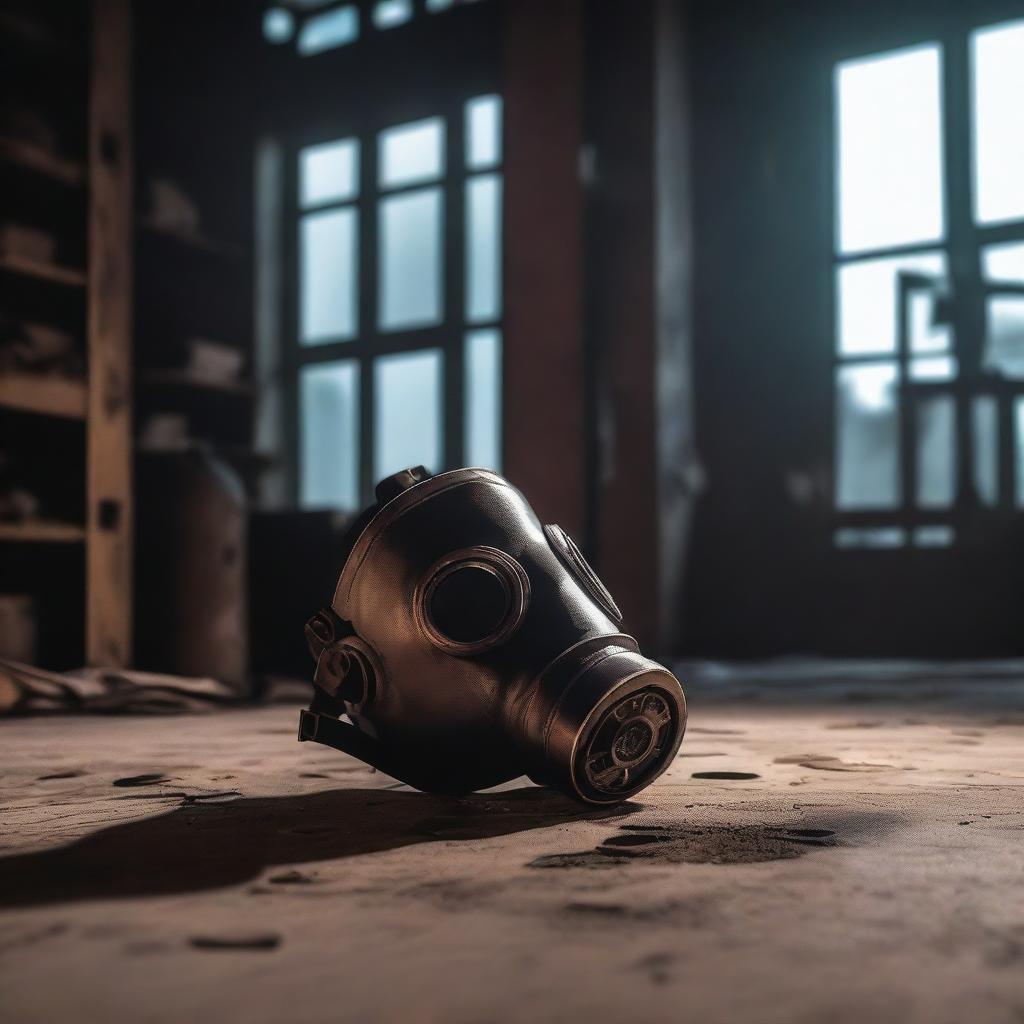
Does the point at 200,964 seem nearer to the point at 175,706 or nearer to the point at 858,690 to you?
the point at 175,706

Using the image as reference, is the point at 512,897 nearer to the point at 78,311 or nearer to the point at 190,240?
the point at 78,311

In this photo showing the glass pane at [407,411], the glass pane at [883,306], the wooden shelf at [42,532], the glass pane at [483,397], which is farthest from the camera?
the glass pane at [407,411]

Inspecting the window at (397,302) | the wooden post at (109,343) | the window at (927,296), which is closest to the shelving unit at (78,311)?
the wooden post at (109,343)

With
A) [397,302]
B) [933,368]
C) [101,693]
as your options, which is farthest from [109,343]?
[933,368]

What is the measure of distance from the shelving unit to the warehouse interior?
0.04 ft

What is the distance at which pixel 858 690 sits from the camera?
3.44 meters

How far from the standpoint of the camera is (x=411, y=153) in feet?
19.2

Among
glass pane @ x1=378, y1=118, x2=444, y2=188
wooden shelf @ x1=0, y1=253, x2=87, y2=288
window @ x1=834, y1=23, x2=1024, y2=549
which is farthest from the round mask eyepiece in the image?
glass pane @ x1=378, y1=118, x2=444, y2=188

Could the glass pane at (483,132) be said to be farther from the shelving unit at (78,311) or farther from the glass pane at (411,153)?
the shelving unit at (78,311)

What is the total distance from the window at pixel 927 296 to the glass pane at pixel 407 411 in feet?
6.24

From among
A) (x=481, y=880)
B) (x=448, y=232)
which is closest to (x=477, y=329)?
(x=448, y=232)

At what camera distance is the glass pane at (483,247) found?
5539 millimetres

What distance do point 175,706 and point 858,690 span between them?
194 centimetres

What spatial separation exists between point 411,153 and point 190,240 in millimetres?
1350
